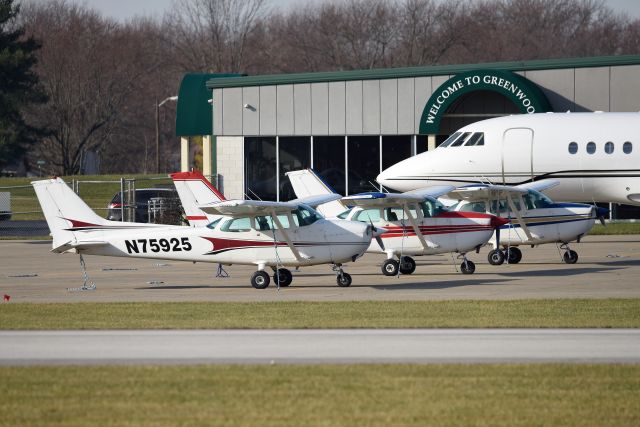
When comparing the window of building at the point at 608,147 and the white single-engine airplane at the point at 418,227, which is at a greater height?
the window of building at the point at 608,147

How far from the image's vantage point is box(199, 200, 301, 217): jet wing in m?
22.4

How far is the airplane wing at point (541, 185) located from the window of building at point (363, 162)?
13157 mm

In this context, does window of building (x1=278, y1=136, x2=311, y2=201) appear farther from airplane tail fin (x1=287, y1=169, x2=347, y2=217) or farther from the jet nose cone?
the jet nose cone

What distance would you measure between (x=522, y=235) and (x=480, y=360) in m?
14.6

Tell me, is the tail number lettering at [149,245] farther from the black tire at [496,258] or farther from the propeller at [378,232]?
the black tire at [496,258]

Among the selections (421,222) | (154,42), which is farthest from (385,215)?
(154,42)

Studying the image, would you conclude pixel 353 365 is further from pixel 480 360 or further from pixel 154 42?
pixel 154 42

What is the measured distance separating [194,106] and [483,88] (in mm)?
15883

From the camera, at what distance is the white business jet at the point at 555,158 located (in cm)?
3184

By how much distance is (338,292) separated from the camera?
2256 cm

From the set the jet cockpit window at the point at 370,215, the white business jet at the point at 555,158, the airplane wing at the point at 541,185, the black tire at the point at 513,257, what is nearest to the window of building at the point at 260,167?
the white business jet at the point at 555,158

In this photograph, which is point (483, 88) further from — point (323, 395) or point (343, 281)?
point (323, 395)

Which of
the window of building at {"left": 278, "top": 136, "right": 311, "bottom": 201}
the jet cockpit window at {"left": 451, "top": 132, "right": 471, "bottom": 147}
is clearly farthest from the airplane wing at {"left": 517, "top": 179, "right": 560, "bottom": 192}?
the window of building at {"left": 278, "top": 136, "right": 311, "bottom": 201}

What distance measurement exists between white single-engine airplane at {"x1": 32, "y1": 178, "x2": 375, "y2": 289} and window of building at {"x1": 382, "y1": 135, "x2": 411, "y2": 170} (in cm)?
2044
